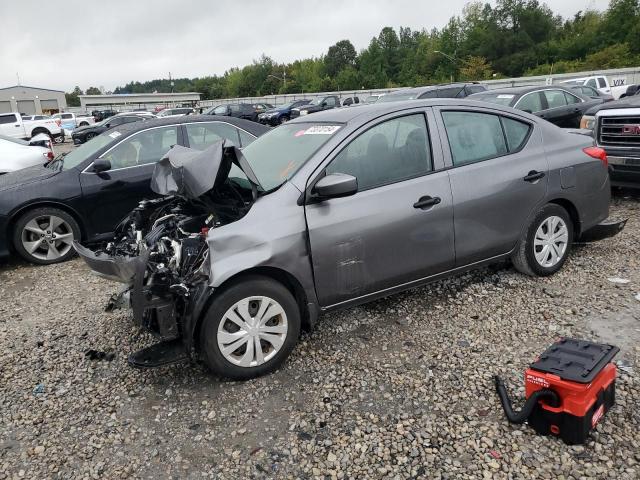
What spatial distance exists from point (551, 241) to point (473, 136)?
1256mm

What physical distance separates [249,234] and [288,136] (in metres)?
1.25

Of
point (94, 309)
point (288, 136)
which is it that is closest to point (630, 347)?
point (288, 136)

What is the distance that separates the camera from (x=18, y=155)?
8.77 meters

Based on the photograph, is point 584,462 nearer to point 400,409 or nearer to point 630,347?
point 400,409

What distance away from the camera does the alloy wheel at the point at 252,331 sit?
123 inches

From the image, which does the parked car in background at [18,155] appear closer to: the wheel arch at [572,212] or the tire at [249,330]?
the tire at [249,330]

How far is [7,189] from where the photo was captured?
567 cm

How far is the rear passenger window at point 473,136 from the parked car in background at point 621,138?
10.6 feet

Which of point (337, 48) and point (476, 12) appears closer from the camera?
point (476, 12)

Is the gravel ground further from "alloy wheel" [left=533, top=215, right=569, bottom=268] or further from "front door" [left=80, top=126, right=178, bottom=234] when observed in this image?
"front door" [left=80, top=126, right=178, bottom=234]

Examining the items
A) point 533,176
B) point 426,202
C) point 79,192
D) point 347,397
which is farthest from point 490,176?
point 79,192

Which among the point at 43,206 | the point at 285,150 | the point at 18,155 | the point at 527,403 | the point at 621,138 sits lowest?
the point at 527,403

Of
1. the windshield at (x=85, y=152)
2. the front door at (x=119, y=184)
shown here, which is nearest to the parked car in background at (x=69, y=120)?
the windshield at (x=85, y=152)

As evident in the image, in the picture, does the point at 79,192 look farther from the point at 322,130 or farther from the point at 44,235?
the point at 322,130
